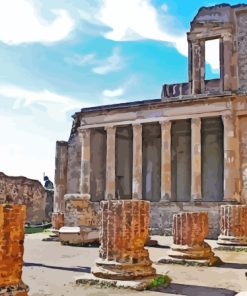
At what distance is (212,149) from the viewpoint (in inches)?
984

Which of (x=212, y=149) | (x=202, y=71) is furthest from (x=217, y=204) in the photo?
(x=202, y=71)

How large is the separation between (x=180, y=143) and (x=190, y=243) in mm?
16356

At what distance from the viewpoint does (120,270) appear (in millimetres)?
6891

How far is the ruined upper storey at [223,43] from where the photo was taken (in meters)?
23.9

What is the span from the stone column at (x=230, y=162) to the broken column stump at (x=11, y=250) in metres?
17.1

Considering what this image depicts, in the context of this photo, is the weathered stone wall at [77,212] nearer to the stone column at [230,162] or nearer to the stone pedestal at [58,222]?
the stone pedestal at [58,222]

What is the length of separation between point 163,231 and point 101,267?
13.5m

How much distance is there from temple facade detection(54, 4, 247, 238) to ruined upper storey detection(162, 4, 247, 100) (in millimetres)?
53

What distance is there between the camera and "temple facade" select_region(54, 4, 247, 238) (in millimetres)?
21109

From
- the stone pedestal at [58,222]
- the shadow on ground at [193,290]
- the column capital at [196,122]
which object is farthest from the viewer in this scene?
the column capital at [196,122]

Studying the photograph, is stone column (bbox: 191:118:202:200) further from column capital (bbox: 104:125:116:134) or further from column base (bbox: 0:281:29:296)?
column base (bbox: 0:281:29:296)

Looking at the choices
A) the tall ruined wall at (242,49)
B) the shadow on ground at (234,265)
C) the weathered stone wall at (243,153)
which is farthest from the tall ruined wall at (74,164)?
the shadow on ground at (234,265)

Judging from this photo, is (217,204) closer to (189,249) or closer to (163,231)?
(163,231)

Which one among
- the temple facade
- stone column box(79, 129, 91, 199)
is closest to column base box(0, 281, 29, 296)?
the temple facade
